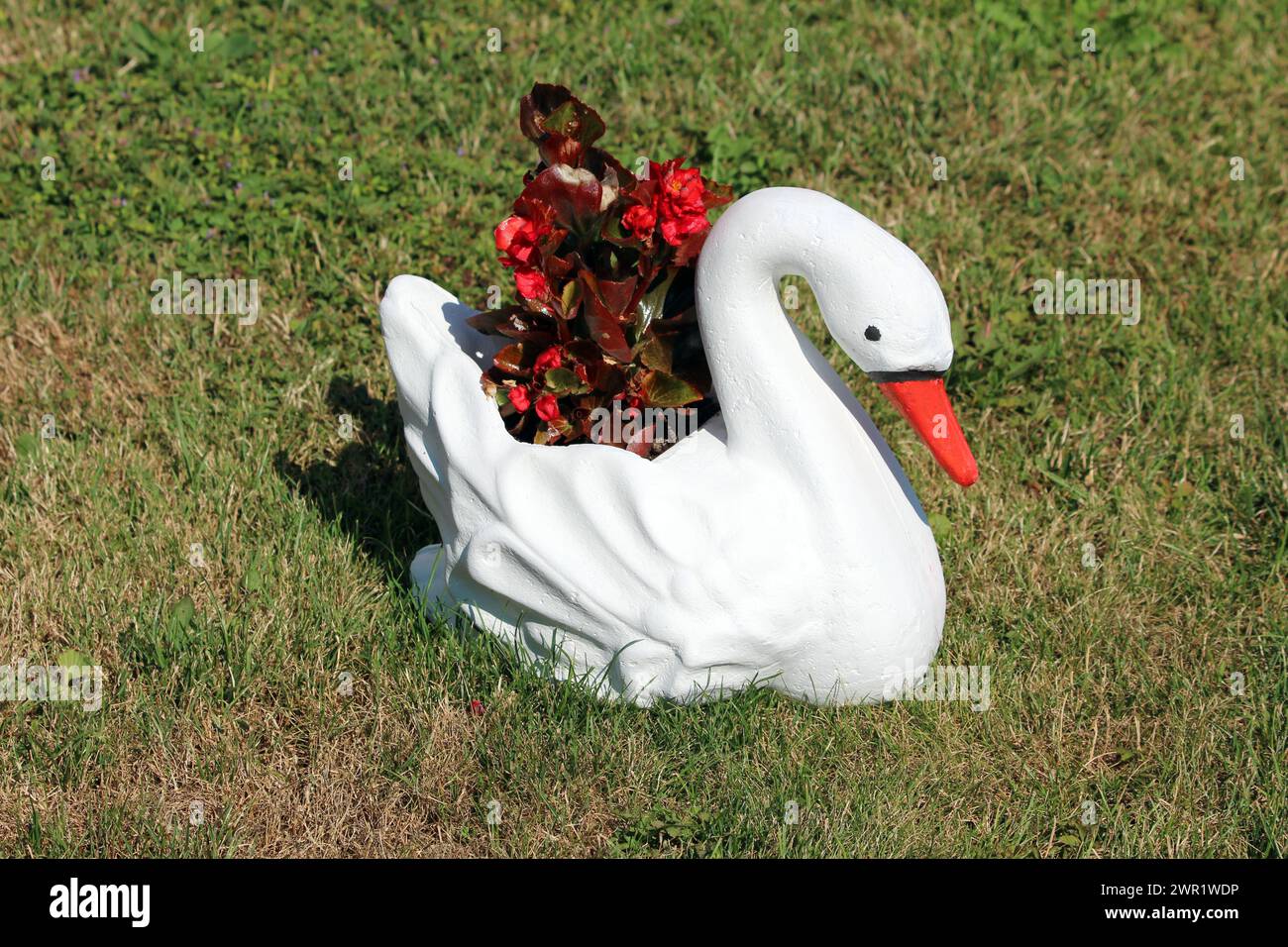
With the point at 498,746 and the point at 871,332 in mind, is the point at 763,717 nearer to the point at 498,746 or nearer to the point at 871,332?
the point at 498,746

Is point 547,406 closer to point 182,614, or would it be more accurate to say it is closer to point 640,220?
point 640,220

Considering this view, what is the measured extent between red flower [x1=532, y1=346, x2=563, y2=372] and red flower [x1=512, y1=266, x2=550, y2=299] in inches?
5.6

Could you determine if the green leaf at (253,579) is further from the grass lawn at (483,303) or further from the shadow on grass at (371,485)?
the shadow on grass at (371,485)

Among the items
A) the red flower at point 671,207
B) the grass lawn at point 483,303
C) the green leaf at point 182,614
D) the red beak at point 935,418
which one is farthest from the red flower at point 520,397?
the green leaf at point 182,614

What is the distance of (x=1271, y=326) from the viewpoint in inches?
207

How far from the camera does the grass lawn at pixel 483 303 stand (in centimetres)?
353

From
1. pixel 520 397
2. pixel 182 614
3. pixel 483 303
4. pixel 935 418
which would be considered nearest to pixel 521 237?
pixel 520 397

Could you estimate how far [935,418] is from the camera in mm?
3408

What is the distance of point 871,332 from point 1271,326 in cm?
271

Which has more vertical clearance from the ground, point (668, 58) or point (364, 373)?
point (668, 58)

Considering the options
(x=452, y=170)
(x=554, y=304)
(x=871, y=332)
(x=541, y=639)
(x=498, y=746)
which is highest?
(x=452, y=170)

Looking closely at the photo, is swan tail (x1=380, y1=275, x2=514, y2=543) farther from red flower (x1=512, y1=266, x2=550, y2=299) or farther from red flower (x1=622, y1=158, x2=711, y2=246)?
red flower (x1=622, y1=158, x2=711, y2=246)

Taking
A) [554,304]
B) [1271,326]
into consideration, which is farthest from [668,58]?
[554,304]

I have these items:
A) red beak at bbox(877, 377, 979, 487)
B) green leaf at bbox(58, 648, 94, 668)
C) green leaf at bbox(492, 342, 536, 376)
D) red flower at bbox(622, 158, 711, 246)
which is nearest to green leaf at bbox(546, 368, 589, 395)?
green leaf at bbox(492, 342, 536, 376)
